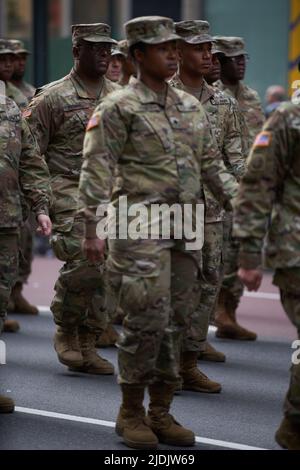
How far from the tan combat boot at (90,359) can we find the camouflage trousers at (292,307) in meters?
2.66

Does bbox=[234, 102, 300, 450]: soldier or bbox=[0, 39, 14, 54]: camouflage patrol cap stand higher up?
bbox=[0, 39, 14, 54]: camouflage patrol cap

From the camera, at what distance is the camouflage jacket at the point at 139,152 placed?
24.8 feet

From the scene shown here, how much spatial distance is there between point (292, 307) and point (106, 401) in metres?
2.03

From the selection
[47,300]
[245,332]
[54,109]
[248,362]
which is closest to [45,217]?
[54,109]

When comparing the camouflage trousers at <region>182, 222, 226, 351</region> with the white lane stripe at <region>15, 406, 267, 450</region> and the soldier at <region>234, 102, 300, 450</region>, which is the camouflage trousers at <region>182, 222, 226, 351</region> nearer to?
the white lane stripe at <region>15, 406, 267, 450</region>

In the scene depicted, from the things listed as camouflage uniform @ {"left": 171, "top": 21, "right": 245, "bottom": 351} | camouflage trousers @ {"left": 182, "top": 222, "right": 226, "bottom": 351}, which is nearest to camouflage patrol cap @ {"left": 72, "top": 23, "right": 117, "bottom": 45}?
camouflage uniform @ {"left": 171, "top": 21, "right": 245, "bottom": 351}

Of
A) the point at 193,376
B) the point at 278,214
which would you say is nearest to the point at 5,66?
the point at 193,376

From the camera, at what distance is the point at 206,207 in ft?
30.6

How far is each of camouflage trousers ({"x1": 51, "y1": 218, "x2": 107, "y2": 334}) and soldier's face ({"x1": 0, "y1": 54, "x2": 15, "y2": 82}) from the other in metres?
2.95

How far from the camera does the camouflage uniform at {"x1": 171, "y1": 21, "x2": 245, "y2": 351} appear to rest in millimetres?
9289

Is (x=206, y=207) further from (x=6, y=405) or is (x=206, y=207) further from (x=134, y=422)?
(x=134, y=422)

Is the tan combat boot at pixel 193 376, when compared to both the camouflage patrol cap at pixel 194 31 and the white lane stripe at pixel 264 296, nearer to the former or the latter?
the camouflage patrol cap at pixel 194 31

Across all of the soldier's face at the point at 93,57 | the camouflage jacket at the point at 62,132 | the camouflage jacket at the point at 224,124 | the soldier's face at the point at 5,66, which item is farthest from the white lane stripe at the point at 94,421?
the soldier's face at the point at 5,66
